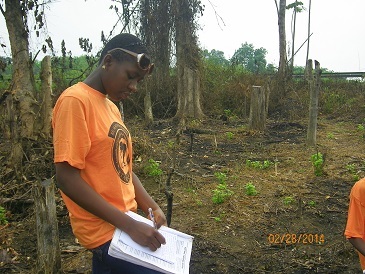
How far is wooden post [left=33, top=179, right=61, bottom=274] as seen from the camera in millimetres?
3232

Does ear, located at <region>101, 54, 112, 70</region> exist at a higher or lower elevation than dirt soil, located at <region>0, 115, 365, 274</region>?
higher

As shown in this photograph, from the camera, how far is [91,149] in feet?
5.66

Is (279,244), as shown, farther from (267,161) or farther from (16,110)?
(16,110)

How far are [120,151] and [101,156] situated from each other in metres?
0.13

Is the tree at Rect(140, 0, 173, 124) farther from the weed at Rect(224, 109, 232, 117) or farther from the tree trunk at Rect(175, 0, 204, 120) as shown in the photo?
the weed at Rect(224, 109, 232, 117)

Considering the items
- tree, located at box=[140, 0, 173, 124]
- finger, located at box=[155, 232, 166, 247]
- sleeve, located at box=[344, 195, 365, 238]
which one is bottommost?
sleeve, located at box=[344, 195, 365, 238]

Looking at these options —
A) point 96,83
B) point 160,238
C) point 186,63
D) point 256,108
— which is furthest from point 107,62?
point 186,63

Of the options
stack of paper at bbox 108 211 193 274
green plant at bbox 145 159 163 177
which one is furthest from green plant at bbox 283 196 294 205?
stack of paper at bbox 108 211 193 274

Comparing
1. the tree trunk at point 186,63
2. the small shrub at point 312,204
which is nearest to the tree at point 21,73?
the small shrub at point 312,204

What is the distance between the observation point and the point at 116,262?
171cm

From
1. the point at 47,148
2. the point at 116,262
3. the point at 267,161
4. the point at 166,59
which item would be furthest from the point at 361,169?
the point at 166,59
